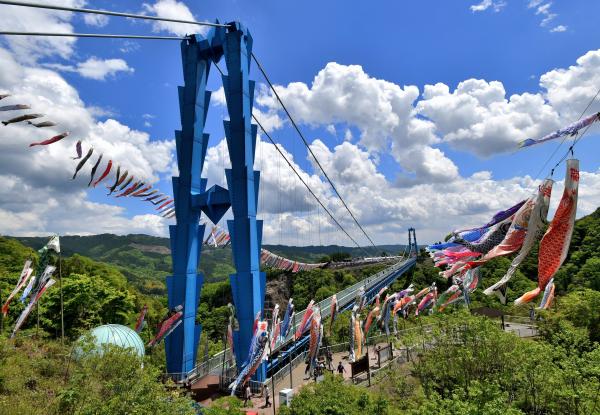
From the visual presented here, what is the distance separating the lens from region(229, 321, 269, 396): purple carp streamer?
15.7 m

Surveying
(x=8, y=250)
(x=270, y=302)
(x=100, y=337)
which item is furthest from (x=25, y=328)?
(x=270, y=302)

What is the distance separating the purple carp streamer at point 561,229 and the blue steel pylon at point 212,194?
1355cm

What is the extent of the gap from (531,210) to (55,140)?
14568 millimetres

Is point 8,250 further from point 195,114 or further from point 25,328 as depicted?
point 195,114

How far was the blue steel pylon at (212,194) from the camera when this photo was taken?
18844 mm

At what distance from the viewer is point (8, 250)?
41062 millimetres

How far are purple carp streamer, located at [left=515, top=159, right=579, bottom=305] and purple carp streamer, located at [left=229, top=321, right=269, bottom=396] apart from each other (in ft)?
37.7

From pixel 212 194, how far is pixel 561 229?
16.3m

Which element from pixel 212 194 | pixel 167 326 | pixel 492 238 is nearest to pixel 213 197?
pixel 212 194

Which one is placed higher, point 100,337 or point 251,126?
point 251,126

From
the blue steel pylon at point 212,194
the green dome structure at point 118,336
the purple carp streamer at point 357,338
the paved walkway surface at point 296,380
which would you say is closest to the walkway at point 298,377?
the paved walkway surface at point 296,380

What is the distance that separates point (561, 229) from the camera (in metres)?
7.02

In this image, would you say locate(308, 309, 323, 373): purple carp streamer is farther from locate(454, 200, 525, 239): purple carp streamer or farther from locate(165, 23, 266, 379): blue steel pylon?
locate(454, 200, 525, 239): purple carp streamer

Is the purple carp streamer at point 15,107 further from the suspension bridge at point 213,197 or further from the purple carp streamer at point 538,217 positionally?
the purple carp streamer at point 538,217
